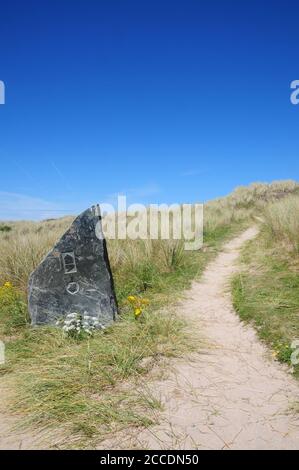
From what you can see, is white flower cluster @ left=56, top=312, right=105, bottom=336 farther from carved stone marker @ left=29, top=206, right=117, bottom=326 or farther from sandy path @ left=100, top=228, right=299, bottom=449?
sandy path @ left=100, top=228, right=299, bottom=449

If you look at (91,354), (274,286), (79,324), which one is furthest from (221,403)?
(274,286)

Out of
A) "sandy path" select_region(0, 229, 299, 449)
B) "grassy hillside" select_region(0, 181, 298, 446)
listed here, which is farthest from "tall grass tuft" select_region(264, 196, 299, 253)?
"sandy path" select_region(0, 229, 299, 449)

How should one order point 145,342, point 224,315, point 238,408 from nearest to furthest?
1. point 238,408
2. point 145,342
3. point 224,315

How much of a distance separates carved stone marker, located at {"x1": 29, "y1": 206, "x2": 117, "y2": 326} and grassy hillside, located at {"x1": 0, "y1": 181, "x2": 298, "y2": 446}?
1.02 feet

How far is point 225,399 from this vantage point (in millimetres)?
3172

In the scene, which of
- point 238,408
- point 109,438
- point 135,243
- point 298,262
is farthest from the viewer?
point 135,243

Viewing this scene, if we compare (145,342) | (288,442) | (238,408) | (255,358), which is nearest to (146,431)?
(238,408)

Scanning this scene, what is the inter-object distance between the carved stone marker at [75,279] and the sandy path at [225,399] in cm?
137

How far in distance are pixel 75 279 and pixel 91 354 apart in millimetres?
1312

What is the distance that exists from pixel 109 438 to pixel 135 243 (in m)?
6.49

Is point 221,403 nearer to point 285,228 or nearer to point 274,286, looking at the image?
point 274,286

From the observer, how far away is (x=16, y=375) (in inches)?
145

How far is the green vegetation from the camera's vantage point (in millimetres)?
4336
